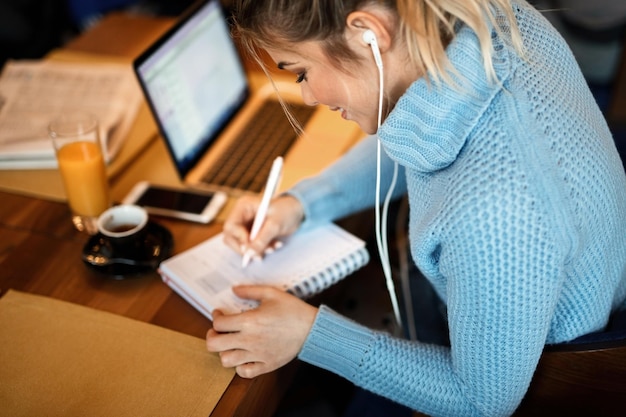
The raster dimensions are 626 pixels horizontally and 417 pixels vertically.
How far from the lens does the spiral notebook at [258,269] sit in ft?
3.29

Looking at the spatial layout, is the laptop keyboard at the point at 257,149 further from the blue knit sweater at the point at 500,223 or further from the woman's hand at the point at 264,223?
the blue knit sweater at the point at 500,223

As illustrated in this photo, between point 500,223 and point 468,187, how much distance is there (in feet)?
0.18


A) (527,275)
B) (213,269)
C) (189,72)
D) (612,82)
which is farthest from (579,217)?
(612,82)

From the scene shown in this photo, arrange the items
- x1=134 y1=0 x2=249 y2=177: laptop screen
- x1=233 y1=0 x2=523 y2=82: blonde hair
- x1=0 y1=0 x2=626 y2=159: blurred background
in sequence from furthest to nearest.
Answer: x1=0 y1=0 x2=626 y2=159: blurred background < x1=134 y1=0 x2=249 y2=177: laptop screen < x1=233 y1=0 x2=523 y2=82: blonde hair

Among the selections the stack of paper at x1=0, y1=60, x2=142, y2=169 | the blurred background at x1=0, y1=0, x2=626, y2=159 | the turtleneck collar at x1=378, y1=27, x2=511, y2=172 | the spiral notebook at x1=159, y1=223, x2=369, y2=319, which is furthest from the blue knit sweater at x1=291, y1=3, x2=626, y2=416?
the blurred background at x1=0, y1=0, x2=626, y2=159

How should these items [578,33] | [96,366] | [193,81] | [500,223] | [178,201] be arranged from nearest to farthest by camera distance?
[500,223], [96,366], [178,201], [193,81], [578,33]

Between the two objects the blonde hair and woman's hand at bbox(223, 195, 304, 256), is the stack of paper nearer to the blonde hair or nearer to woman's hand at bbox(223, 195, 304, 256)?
woman's hand at bbox(223, 195, 304, 256)

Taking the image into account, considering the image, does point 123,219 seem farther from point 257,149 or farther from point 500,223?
point 500,223

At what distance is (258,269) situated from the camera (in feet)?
3.48

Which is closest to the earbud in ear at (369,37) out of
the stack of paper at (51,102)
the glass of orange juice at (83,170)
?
the glass of orange juice at (83,170)

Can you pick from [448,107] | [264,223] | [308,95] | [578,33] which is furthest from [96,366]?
[578,33]

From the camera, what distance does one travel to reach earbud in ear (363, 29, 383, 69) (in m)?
0.76

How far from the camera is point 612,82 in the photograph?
7.08 ft

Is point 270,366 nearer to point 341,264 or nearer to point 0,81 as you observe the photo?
point 341,264
